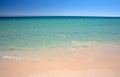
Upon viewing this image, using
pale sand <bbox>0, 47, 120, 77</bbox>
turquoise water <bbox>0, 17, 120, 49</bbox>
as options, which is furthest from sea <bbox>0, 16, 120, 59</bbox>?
pale sand <bbox>0, 47, 120, 77</bbox>

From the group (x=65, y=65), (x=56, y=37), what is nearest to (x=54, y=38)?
(x=56, y=37)

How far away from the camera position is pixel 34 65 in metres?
4.91

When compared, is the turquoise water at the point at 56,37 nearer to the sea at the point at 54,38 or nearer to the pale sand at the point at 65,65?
the sea at the point at 54,38

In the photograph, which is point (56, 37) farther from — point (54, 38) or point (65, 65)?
point (65, 65)

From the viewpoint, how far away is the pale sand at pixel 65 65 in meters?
4.24

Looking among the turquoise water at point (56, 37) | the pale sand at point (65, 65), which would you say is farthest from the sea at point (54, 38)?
the pale sand at point (65, 65)

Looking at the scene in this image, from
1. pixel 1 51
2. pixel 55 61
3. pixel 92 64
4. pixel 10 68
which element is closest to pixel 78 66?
pixel 92 64

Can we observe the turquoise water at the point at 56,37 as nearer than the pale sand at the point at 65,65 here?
No

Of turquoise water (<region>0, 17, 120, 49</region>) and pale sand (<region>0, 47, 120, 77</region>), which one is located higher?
pale sand (<region>0, 47, 120, 77</region>)

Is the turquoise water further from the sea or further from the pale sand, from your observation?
the pale sand

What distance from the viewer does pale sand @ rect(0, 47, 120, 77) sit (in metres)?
4.24

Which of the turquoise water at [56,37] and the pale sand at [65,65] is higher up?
the pale sand at [65,65]

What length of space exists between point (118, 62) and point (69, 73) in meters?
1.61

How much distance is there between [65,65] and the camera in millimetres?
4965
